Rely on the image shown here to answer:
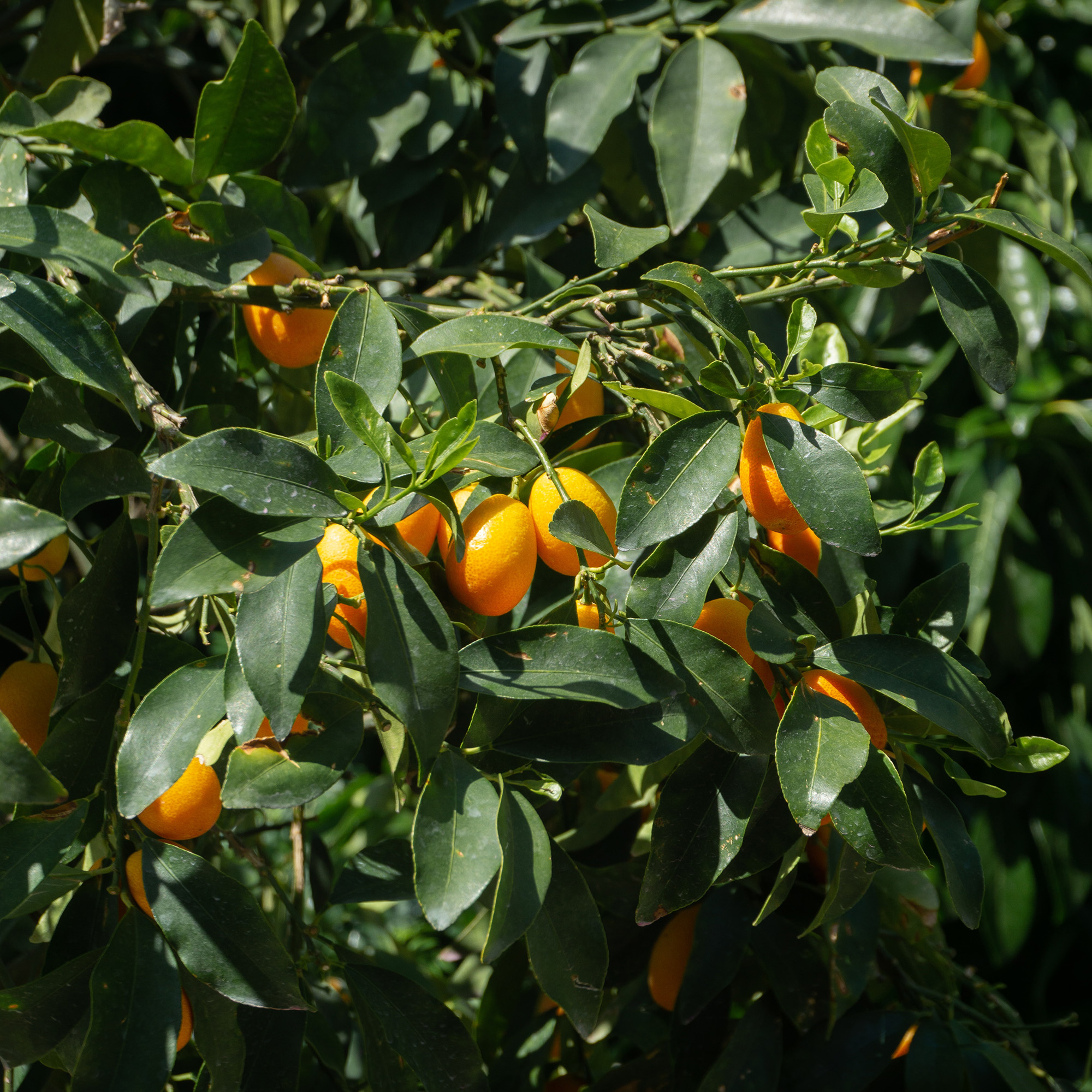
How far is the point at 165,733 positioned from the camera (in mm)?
382

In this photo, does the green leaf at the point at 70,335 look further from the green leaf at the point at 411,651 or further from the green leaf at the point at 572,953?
the green leaf at the point at 572,953

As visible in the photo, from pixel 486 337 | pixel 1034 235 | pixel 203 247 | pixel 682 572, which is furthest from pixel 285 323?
pixel 1034 235

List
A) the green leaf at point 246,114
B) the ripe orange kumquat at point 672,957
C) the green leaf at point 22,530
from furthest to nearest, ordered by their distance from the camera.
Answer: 1. the ripe orange kumquat at point 672,957
2. the green leaf at point 246,114
3. the green leaf at point 22,530

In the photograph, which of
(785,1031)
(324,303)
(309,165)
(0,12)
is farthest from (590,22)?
(785,1031)

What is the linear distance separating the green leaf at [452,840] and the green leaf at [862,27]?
59 cm

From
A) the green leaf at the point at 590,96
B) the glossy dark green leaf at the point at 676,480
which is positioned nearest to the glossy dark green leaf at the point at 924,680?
the glossy dark green leaf at the point at 676,480

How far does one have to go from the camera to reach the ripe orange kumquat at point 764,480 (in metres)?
0.42

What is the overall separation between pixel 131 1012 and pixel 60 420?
11.0 inches

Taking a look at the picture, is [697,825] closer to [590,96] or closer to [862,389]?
[862,389]

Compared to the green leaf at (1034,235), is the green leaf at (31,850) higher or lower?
lower

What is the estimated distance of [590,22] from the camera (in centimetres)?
76

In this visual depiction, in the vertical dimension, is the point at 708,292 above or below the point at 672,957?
above

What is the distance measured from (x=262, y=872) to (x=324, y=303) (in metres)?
0.38

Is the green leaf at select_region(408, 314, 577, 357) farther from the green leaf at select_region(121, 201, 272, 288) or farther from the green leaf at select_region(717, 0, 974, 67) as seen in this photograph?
the green leaf at select_region(717, 0, 974, 67)
